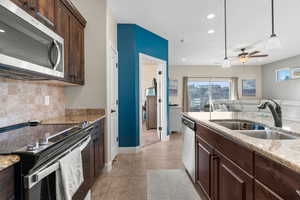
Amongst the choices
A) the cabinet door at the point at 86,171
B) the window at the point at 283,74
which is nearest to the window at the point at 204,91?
the window at the point at 283,74

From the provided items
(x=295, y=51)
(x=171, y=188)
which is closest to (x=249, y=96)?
(x=295, y=51)

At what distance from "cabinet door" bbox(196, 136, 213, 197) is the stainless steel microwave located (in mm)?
1731

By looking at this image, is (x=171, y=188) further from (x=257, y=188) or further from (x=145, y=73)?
(x=145, y=73)

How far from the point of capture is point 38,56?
5.27ft

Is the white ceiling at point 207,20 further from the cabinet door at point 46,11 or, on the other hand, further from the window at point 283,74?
the window at point 283,74

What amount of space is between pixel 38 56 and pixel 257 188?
1880 millimetres

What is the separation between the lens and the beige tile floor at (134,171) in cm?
231

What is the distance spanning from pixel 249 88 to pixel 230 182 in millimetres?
8940

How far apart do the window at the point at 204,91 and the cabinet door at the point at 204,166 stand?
22.8 ft

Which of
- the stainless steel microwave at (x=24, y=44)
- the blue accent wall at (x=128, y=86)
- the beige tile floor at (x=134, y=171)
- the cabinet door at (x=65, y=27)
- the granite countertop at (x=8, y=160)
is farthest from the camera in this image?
the blue accent wall at (x=128, y=86)

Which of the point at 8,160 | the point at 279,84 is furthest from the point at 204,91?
the point at 8,160

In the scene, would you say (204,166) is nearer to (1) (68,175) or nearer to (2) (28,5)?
(1) (68,175)

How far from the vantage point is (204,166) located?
6.36 feet

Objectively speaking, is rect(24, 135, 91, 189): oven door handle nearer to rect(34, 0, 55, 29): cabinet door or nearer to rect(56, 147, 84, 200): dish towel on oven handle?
rect(56, 147, 84, 200): dish towel on oven handle
